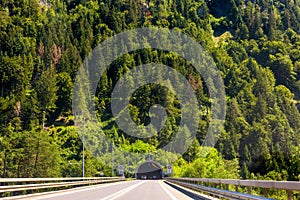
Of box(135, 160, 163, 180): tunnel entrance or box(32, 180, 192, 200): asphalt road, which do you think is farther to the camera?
box(135, 160, 163, 180): tunnel entrance

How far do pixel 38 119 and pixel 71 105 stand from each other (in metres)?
18.3

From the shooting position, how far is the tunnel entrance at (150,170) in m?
141

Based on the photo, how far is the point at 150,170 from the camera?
143500 millimetres

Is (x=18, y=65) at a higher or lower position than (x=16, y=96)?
higher

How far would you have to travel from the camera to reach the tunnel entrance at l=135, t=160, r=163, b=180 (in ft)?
463

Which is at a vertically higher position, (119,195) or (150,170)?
(150,170)

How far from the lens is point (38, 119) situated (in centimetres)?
16488

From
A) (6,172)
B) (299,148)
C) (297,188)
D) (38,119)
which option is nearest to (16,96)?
(38,119)

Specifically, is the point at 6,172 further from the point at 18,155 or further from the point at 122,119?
the point at 122,119

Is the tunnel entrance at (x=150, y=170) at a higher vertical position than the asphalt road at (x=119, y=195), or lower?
higher

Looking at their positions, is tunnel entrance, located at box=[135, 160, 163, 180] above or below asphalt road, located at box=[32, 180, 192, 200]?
above

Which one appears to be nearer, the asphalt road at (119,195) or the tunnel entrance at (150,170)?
the asphalt road at (119,195)

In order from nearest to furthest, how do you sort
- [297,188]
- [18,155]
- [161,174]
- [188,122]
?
[297,188]
[18,155]
[161,174]
[188,122]

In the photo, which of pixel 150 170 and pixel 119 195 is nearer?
pixel 119 195
